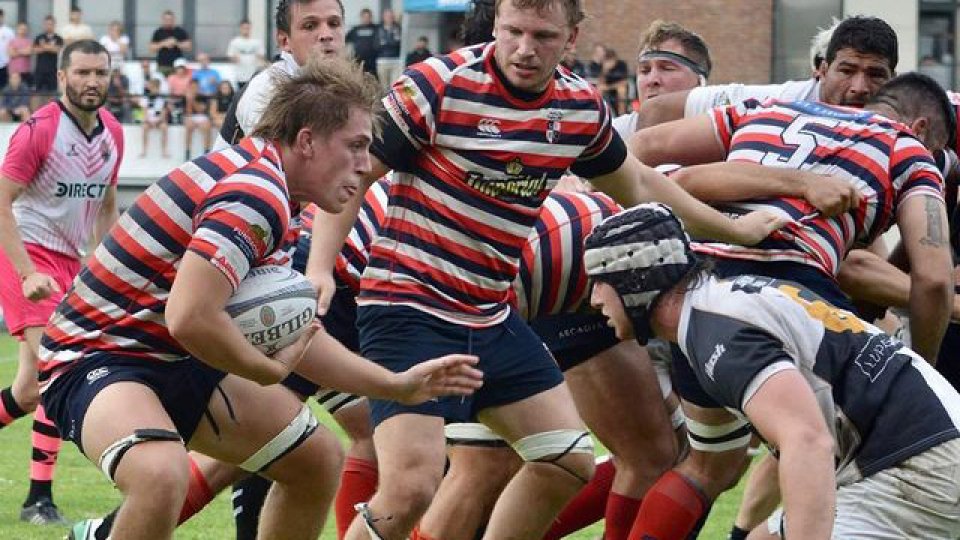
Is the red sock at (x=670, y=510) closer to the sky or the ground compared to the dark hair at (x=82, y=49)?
closer to the ground

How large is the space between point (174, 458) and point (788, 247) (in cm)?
216

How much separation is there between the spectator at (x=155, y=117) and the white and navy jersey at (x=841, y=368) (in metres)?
19.8

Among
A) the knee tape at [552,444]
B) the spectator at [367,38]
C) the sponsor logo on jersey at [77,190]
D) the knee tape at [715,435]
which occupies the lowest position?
the knee tape at [715,435]

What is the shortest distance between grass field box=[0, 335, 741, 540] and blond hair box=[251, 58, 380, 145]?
290 centimetres

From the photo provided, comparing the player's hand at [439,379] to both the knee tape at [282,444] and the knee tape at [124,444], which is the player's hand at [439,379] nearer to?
the knee tape at [282,444]

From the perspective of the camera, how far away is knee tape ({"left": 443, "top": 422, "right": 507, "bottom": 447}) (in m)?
6.21

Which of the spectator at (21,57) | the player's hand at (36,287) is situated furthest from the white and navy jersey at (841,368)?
the spectator at (21,57)

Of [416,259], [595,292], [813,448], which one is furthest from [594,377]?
[813,448]

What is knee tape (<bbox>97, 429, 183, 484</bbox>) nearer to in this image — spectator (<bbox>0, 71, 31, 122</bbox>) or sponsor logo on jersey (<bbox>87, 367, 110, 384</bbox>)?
A: sponsor logo on jersey (<bbox>87, 367, 110, 384</bbox>)

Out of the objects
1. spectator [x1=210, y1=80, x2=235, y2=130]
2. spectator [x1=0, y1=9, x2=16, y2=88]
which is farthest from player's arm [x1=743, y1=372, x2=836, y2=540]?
spectator [x1=0, y1=9, x2=16, y2=88]

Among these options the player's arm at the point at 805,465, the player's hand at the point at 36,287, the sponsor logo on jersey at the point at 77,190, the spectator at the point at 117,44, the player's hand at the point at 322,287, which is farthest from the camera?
the spectator at the point at 117,44

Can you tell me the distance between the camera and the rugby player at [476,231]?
18.2 feet

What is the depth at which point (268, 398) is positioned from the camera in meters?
5.52

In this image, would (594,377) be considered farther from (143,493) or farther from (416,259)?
(143,493)
